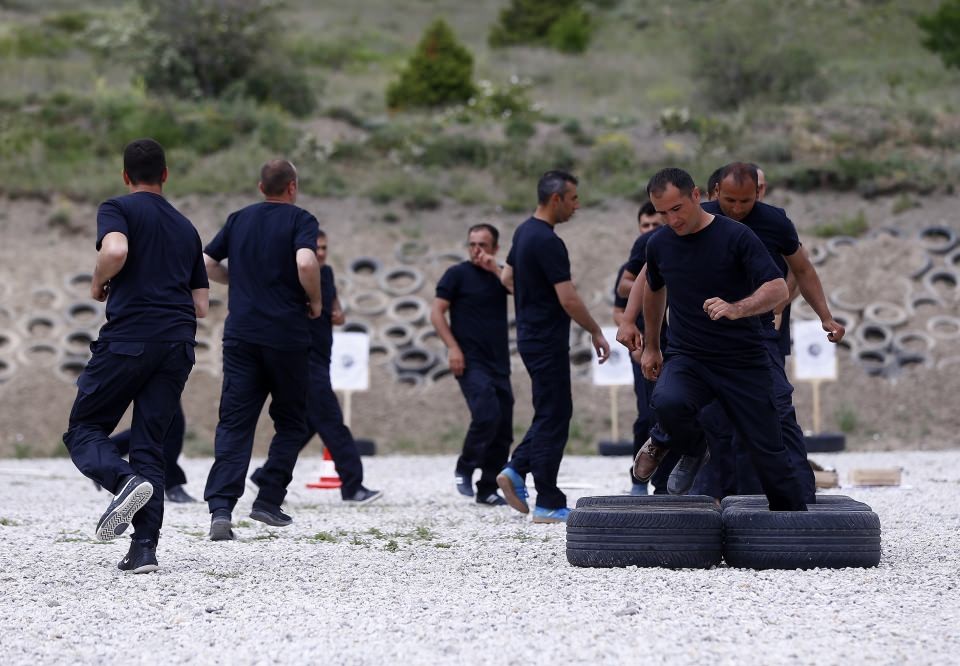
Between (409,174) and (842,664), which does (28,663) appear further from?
(409,174)

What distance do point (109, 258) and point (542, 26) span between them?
59266mm

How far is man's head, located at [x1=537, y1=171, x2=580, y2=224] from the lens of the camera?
9312 millimetres

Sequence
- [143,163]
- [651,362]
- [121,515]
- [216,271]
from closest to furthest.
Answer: [121,515] < [143,163] < [651,362] < [216,271]

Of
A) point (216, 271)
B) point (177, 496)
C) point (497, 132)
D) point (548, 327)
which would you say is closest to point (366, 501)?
point (177, 496)

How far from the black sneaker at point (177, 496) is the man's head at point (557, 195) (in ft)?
13.6

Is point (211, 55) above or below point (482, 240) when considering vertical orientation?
above

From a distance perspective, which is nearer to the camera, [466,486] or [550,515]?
[550,515]

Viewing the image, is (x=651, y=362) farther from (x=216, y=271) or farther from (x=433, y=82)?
(x=433, y=82)

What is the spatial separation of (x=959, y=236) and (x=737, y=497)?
1996 centimetres

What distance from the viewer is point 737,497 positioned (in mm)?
7801

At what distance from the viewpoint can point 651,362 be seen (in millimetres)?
7367

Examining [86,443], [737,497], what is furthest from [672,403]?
[86,443]

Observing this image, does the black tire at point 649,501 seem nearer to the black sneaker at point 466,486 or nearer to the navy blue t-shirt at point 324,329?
the black sneaker at point 466,486

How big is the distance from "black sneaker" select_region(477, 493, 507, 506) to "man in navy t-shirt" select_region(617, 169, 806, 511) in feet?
12.8
